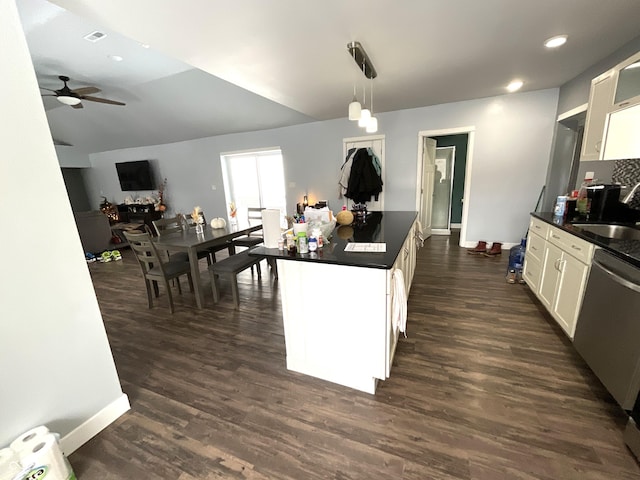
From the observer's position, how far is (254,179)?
21.1ft

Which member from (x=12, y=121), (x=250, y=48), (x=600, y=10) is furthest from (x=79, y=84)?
(x=600, y=10)

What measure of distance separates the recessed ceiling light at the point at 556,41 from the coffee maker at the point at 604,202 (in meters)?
1.32

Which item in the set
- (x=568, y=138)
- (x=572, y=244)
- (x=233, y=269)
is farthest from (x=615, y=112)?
(x=233, y=269)

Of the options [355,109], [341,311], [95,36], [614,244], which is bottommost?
[341,311]

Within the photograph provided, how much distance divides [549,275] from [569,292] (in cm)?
37

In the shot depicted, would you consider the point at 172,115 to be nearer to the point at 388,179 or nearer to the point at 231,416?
the point at 388,179

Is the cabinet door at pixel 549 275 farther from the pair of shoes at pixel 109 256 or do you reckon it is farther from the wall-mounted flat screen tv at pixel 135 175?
the wall-mounted flat screen tv at pixel 135 175

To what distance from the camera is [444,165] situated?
570 centimetres

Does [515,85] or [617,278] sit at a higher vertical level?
[515,85]

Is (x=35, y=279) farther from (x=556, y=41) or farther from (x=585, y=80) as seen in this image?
(x=585, y=80)

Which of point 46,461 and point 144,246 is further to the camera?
point 144,246

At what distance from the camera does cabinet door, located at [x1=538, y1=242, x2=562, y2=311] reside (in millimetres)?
2133

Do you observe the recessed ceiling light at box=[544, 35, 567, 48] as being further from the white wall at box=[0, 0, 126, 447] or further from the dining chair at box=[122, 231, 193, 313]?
the dining chair at box=[122, 231, 193, 313]

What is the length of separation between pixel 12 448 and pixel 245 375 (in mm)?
1073
